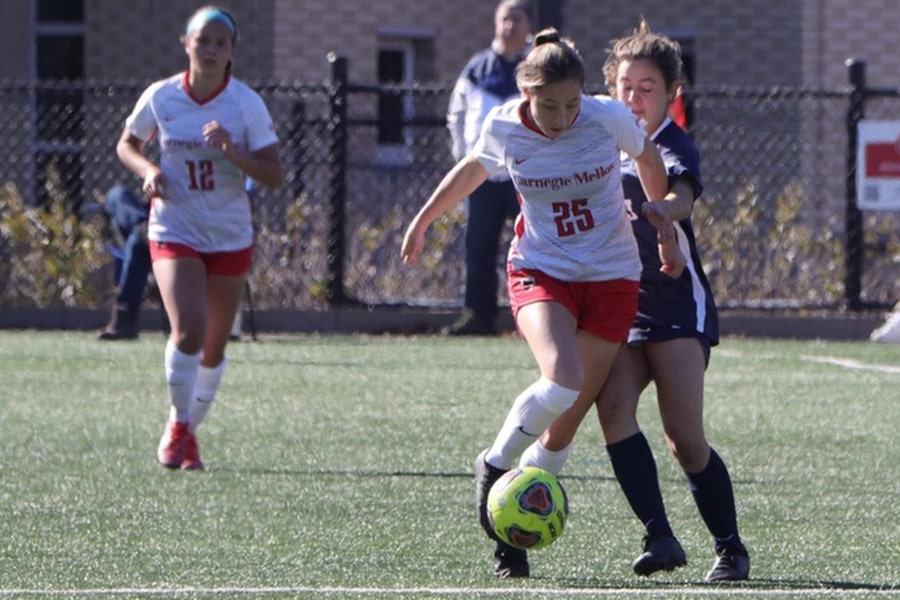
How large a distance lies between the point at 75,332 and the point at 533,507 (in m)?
9.14

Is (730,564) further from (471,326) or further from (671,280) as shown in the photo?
(471,326)

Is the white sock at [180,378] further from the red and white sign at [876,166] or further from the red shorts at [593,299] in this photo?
the red and white sign at [876,166]

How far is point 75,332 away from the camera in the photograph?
13.9 m

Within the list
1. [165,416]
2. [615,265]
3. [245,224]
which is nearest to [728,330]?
[165,416]

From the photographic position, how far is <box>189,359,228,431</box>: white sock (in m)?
8.02

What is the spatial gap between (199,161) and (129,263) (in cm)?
519

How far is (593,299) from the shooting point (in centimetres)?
555

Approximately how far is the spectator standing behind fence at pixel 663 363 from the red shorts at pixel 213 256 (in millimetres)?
2535

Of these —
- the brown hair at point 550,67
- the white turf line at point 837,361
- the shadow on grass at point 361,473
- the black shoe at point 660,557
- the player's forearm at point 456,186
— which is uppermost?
the brown hair at point 550,67

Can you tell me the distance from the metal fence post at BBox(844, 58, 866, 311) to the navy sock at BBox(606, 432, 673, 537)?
9520 mm

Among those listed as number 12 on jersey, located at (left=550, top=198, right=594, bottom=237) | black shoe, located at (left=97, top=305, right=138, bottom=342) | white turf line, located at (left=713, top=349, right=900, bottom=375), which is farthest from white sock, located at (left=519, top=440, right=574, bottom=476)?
black shoe, located at (left=97, top=305, right=138, bottom=342)

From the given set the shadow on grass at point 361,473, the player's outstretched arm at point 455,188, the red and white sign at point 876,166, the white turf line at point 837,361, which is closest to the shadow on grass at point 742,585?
the player's outstretched arm at point 455,188

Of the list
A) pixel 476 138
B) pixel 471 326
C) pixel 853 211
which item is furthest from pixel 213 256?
pixel 853 211

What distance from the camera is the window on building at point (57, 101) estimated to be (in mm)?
15398
